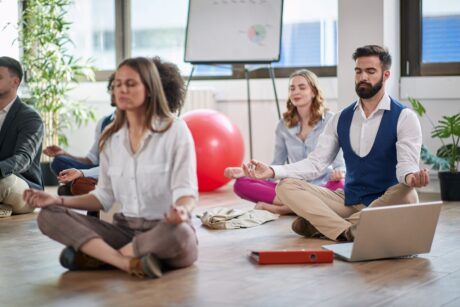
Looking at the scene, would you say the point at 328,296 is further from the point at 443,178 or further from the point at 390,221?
the point at 443,178

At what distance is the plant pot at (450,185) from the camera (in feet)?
20.2

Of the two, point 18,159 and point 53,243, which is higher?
point 18,159

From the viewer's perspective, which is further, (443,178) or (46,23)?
(46,23)

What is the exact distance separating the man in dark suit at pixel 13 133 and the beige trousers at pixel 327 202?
170 centimetres

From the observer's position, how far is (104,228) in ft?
11.4

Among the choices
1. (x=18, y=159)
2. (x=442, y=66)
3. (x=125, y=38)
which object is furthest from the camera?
(x=125, y=38)

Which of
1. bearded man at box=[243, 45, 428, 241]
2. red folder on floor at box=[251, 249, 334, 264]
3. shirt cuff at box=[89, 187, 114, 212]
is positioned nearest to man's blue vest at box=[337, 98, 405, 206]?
bearded man at box=[243, 45, 428, 241]

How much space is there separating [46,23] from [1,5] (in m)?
0.40

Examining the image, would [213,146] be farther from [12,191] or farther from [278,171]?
[278,171]

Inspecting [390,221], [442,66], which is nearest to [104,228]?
[390,221]

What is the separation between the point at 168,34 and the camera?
26.8ft

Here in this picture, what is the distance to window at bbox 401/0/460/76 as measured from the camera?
22.6 feet

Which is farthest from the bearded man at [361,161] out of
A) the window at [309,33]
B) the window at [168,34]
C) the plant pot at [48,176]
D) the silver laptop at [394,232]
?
the plant pot at [48,176]

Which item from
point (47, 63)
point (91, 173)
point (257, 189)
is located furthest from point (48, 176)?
point (91, 173)
